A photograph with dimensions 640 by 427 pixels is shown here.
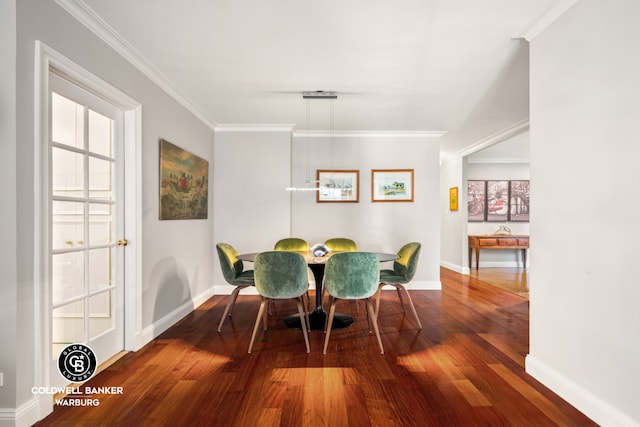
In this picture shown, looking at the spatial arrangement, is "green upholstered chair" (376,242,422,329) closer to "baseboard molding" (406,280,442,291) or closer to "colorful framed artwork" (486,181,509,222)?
"baseboard molding" (406,280,442,291)

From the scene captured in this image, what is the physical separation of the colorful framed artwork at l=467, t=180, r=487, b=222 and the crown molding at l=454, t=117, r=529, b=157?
55.7 inches

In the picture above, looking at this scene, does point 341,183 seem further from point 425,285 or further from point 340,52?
point 340,52

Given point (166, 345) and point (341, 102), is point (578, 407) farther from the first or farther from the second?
point (341, 102)

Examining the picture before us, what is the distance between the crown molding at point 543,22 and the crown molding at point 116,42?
9.81 ft

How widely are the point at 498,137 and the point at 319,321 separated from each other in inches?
162

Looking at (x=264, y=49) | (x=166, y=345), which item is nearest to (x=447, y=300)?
(x=166, y=345)

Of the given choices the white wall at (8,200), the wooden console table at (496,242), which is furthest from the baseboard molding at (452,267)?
the white wall at (8,200)

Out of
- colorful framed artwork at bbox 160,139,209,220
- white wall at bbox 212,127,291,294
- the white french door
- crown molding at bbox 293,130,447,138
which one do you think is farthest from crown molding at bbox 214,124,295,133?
the white french door

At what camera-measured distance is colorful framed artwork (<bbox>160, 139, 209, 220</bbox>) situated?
3.45 meters

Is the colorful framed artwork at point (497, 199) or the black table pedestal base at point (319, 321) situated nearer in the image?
the black table pedestal base at point (319, 321)

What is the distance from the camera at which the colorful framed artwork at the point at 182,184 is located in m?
3.45

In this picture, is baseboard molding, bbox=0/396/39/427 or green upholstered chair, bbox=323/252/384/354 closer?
baseboard molding, bbox=0/396/39/427

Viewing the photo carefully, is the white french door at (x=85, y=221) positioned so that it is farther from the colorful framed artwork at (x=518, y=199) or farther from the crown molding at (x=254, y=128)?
the colorful framed artwork at (x=518, y=199)

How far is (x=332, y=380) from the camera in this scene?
7.83 feet
